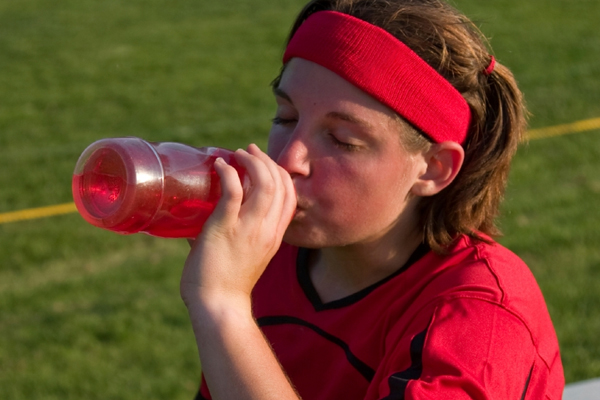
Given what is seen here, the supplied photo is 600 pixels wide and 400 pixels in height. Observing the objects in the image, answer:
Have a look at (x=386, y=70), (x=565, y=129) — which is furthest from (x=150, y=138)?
(x=386, y=70)

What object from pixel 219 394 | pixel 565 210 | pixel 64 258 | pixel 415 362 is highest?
pixel 415 362

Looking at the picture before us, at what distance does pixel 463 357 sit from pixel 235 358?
520mm

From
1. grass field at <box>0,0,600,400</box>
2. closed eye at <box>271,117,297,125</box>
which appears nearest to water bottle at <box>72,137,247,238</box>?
closed eye at <box>271,117,297,125</box>

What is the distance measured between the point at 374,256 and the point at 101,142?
0.87m

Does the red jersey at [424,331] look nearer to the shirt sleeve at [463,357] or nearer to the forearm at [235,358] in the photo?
the shirt sleeve at [463,357]

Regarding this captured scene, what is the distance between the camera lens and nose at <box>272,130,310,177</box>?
6.88ft

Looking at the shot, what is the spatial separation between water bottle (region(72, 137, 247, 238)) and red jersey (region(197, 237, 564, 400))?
482 mm

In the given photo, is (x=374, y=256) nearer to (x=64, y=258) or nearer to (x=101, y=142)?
(x=101, y=142)

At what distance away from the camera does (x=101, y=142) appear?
2033 millimetres

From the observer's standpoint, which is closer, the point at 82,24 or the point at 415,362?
the point at 415,362

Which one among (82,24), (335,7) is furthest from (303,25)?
(82,24)

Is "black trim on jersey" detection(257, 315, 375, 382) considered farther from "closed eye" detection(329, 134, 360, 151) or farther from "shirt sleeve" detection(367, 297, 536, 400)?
"closed eye" detection(329, 134, 360, 151)

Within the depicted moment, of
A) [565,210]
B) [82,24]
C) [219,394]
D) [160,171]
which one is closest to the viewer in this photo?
[219,394]

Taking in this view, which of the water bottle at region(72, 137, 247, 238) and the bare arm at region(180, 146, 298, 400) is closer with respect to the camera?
the bare arm at region(180, 146, 298, 400)
